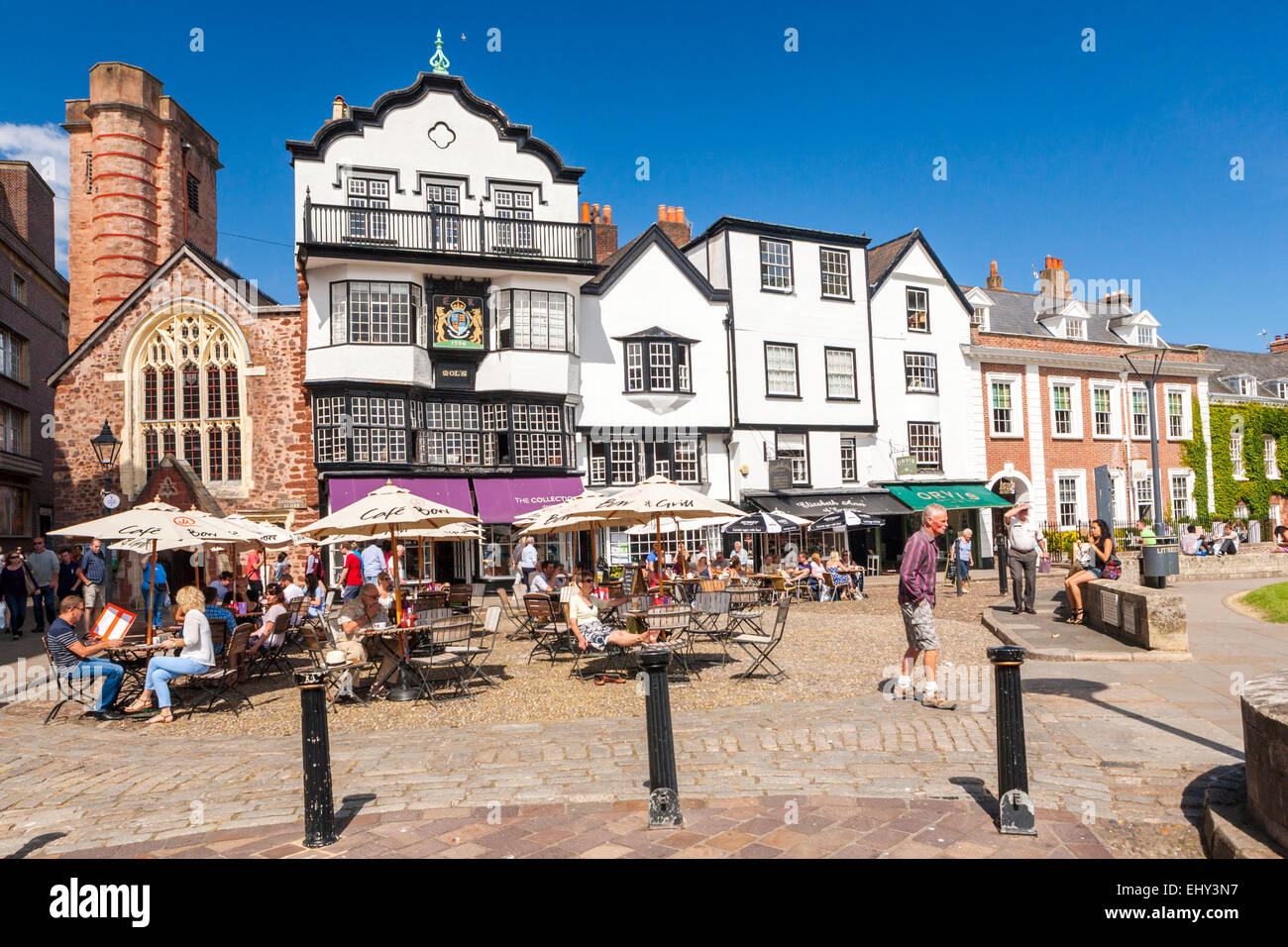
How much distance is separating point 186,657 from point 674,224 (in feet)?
86.8

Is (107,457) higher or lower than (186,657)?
higher

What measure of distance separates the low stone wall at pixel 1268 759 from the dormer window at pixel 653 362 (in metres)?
22.8

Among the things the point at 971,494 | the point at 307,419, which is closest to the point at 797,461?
the point at 971,494

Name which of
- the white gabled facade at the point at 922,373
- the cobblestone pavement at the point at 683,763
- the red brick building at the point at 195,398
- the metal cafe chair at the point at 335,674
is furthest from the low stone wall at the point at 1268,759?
the white gabled facade at the point at 922,373

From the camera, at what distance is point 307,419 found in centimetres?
2452

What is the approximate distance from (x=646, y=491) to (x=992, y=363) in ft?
79.4

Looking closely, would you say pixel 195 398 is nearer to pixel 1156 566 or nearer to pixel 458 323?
pixel 458 323

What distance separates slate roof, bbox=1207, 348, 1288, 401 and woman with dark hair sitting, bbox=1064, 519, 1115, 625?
33426 millimetres

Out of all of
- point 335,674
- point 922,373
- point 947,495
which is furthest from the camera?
point 922,373

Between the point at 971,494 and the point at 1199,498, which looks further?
the point at 1199,498

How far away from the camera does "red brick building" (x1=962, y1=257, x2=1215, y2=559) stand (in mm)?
32812

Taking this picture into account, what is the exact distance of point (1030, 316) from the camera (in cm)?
3697

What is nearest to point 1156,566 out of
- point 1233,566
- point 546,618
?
point 1233,566

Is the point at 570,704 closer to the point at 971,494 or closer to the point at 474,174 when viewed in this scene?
the point at 474,174
